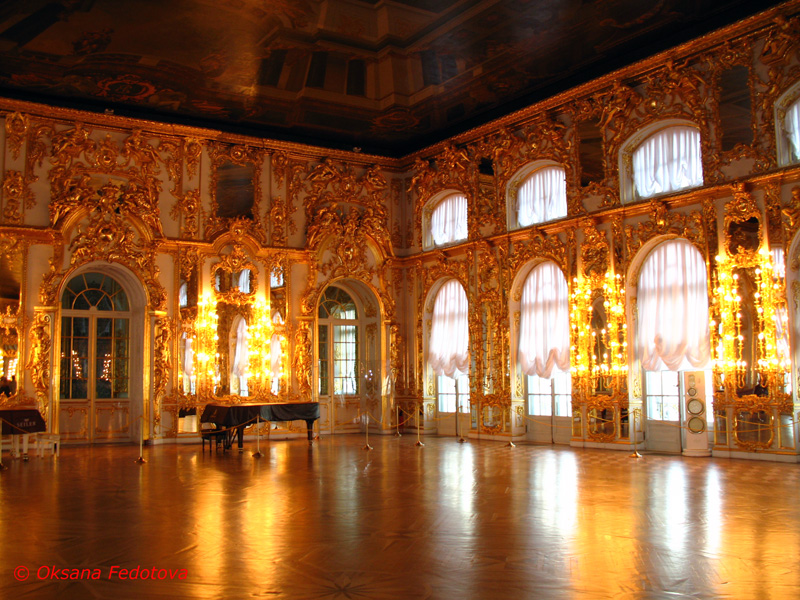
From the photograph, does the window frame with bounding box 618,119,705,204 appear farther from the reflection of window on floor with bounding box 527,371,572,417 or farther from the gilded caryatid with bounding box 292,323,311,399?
the gilded caryatid with bounding box 292,323,311,399

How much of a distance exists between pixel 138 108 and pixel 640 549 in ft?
48.2

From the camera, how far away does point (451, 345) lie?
742 inches

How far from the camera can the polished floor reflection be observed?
5.27 meters

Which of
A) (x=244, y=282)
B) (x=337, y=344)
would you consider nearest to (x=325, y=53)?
(x=244, y=282)

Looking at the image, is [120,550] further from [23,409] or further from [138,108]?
[138,108]

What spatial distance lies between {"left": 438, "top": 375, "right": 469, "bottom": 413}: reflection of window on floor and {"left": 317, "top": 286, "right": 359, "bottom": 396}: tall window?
226cm

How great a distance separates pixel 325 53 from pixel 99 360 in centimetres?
844

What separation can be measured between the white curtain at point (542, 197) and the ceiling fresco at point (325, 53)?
168 centimetres

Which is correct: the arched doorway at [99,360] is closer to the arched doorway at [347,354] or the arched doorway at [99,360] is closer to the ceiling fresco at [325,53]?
the ceiling fresco at [325,53]

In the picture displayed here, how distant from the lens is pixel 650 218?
14.4 meters

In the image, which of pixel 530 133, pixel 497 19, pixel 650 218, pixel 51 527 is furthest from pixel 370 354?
pixel 51 527

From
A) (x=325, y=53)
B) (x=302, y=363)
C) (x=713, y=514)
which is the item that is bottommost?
(x=713, y=514)

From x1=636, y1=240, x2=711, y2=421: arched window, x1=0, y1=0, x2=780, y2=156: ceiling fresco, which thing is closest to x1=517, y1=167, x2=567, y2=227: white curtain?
x1=0, y1=0, x2=780, y2=156: ceiling fresco

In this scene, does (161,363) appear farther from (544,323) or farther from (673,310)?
(673,310)
